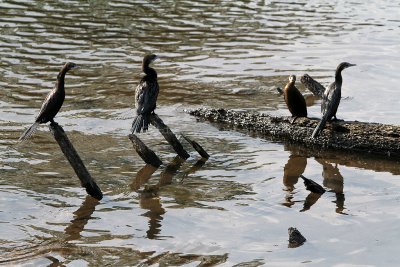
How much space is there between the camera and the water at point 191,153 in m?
9.15

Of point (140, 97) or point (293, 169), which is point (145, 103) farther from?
point (293, 169)

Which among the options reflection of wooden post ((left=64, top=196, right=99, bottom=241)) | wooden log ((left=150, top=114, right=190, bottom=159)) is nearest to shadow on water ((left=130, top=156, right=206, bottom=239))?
wooden log ((left=150, top=114, right=190, bottom=159))

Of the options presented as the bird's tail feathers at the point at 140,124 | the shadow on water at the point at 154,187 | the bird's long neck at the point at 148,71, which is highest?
the bird's long neck at the point at 148,71

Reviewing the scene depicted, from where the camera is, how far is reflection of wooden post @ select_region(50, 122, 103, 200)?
9.53 meters

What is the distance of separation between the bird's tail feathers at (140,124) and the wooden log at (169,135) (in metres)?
0.11

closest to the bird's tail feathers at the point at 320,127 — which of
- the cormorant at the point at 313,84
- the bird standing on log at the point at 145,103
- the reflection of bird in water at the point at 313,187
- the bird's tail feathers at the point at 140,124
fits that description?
the reflection of bird in water at the point at 313,187

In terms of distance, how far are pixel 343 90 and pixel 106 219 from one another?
7700 mm

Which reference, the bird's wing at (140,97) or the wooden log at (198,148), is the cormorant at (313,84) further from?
the bird's wing at (140,97)

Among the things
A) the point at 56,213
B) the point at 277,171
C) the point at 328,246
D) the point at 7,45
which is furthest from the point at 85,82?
the point at 328,246

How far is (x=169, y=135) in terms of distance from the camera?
1172 centimetres

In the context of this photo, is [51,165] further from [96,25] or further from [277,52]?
[96,25]

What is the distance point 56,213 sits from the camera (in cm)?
1002

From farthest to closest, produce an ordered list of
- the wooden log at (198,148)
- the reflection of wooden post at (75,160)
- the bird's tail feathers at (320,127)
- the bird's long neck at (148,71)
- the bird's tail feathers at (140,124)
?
1. the bird's tail feathers at (320,127)
2. the wooden log at (198,148)
3. the bird's long neck at (148,71)
4. the bird's tail feathers at (140,124)
5. the reflection of wooden post at (75,160)

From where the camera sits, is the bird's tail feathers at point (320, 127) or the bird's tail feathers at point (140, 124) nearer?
the bird's tail feathers at point (140, 124)
